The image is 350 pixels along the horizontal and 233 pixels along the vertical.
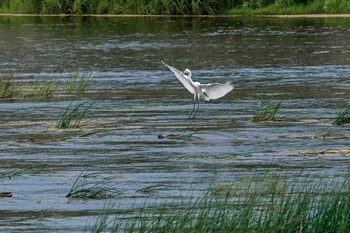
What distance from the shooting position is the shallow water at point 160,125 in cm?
1025

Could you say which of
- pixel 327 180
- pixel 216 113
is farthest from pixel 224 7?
pixel 327 180

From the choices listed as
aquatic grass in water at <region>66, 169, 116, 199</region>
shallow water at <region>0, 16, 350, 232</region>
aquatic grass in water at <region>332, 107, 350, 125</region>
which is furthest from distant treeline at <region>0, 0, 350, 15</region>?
aquatic grass in water at <region>66, 169, 116, 199</region>

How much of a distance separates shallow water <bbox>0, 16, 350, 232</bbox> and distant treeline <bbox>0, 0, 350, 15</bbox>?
14025mm

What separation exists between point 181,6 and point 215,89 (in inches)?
1497

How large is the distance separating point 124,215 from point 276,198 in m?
1.52

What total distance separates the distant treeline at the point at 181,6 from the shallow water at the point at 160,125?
14.0 meters

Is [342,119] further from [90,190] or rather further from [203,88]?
[90,190]

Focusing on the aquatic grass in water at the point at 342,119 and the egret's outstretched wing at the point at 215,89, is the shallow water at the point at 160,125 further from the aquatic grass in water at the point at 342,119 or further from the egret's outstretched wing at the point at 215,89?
the egret's outstretched wing at the point at 215,89

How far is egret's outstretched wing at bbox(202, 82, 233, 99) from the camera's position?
13945 millimetres

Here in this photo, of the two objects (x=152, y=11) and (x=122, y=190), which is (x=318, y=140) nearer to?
(x=122, y=190)

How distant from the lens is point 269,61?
92.6ft

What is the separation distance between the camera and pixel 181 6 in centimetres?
5162

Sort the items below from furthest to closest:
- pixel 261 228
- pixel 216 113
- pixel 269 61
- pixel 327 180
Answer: pixel 269 61 → pixel 216 113 → pixel 327 180 → pixel 261 228

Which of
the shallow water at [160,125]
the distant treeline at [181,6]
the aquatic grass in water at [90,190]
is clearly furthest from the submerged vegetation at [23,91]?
the distant treeline at [181,6]
